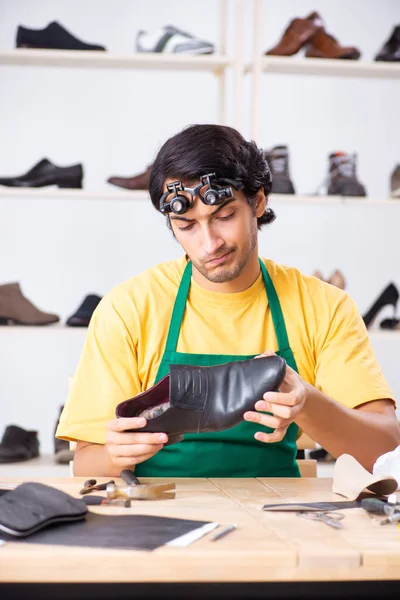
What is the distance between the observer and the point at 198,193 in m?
1.93

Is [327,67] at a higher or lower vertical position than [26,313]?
higher

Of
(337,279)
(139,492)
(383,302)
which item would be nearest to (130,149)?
(337,279)

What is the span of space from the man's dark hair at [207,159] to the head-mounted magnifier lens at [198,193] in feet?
0.08

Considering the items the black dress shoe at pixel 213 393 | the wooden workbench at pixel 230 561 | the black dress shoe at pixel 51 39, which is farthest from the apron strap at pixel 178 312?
the black dress shoe at pixel 51 39

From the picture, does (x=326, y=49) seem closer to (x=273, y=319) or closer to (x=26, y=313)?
(x=26, y=313)

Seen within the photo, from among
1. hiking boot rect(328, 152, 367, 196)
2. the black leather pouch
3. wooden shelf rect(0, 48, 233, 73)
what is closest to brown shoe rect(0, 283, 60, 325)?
wooden shelf rect(0, 48, 233, 73)

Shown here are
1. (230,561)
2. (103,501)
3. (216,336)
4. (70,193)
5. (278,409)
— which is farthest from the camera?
(70,193)

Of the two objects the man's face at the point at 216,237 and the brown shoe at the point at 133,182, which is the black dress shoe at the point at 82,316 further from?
the man's face at the point at 216,237

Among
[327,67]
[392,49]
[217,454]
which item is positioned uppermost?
[392,49]

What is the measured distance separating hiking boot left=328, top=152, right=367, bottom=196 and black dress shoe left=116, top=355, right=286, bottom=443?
2.06m

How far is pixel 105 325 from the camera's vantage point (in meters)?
2.03

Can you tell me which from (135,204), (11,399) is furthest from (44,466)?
(135,204)

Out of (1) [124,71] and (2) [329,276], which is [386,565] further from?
(1) [124,71]

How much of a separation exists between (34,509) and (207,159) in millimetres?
1023
